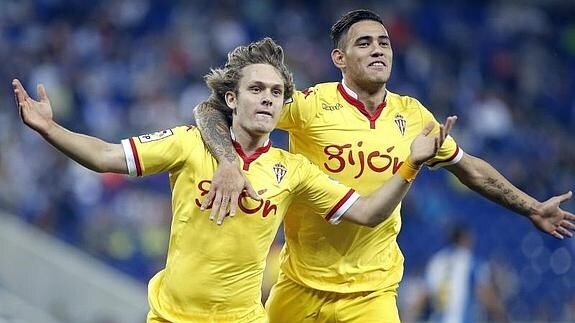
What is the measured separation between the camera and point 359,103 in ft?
24.3

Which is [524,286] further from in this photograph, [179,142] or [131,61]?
[179,142]

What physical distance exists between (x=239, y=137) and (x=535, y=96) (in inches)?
543

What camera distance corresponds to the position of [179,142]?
661 centimetres

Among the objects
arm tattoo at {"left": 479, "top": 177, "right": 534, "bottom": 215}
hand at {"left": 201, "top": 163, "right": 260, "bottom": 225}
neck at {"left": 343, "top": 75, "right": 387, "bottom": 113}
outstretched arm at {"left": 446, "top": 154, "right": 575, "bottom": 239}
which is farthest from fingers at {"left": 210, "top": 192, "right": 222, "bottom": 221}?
arm tattoo at {"left": 479, "top": 177, "right": 534, "bottom": 215}

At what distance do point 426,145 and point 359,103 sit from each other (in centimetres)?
84

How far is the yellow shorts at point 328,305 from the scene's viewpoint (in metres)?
7.43

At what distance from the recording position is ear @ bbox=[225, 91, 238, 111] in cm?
686

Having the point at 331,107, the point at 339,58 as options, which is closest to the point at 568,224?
the point at 331,107

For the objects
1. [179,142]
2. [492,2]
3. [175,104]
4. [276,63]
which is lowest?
[179,142]

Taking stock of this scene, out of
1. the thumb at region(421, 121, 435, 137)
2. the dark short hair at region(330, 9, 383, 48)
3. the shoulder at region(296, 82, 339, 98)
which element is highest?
the dark short hair at region(330, 9, 383, 48)

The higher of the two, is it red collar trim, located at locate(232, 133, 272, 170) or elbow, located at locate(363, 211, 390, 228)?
red collar trim, located at locate(232, 133, 272, 170)

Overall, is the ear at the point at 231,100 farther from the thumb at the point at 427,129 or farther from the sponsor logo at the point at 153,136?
the thumb at the point at 427,129

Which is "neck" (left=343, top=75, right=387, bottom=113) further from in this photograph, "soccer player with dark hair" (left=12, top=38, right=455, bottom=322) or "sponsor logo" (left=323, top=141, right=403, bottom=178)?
"soccer player with dark hair" (left=12, top=38, right=455, bottom=322)

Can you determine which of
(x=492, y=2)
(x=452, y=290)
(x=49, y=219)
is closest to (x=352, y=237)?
(x=452, y=290)
